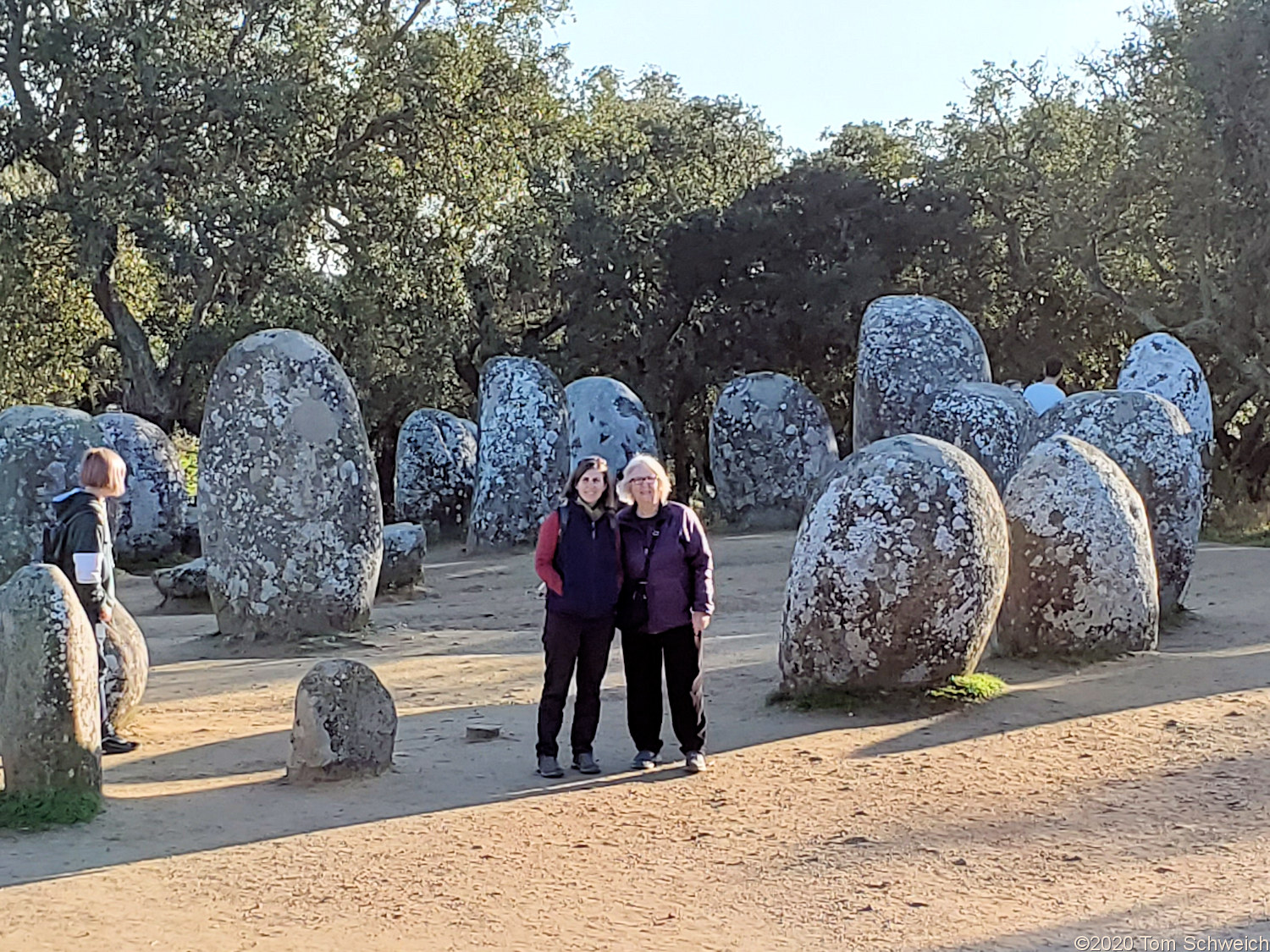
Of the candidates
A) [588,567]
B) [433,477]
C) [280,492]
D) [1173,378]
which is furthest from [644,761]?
[433,477]

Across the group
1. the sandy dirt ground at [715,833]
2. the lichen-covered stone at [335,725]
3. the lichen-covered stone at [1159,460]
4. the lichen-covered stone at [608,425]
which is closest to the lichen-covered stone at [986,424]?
the lichen-covered stone at [608,425]

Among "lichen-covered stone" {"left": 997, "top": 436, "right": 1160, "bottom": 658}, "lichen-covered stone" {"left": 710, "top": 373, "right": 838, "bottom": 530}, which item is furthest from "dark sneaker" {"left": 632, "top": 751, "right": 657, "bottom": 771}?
"lichen-covered stone" {"left": 710, "top": 373, "right": 838, "bottom": 530}

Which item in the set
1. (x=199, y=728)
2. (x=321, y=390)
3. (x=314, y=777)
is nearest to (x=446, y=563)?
(x=321, y=390)

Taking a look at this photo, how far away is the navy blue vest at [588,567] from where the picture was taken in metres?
6.43

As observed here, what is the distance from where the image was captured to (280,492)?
9992 millimetres

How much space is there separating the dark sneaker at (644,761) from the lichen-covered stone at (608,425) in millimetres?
→ 11108

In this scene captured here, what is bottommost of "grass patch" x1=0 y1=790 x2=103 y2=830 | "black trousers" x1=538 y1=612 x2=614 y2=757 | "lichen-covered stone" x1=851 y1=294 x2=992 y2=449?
"grass patch" x1=0 y1=790 x2=103 y2=830

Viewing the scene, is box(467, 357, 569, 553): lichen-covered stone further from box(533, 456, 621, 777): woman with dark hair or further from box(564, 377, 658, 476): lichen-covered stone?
box(533, 456, 621, 777): woman with dark hair

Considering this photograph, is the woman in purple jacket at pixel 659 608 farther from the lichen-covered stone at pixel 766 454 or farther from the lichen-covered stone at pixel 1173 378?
the lichen-covered stone at pixel 766 454

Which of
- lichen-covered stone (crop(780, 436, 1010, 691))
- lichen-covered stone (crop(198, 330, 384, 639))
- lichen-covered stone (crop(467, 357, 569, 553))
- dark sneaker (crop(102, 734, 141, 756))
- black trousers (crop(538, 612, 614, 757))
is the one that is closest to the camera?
black trousers (crop(538, 612, 614, 757))

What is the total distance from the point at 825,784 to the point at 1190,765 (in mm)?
1510

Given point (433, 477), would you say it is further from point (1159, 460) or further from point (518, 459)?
point (1159, 460)

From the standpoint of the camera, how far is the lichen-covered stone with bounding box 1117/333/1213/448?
13734mm

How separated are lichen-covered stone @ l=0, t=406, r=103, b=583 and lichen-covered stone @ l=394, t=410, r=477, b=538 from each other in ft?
23.0
